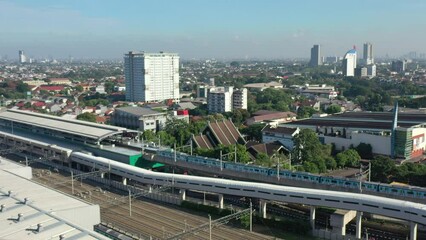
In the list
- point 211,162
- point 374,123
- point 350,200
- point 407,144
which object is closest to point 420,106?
point 374,123

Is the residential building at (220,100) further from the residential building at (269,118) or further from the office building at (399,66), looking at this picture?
the office building at (399,66)

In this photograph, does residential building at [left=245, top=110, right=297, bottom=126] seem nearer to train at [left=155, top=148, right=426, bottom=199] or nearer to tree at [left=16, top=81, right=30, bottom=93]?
train at [left=155, top=148, right=426, bottom=199]

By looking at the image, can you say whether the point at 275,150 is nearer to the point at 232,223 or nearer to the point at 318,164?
the point at 318,164

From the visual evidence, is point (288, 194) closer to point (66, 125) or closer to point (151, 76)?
point (66, 125)

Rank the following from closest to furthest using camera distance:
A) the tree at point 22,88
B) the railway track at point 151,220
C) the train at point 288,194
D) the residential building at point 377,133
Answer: the train at point 288,194 < the railway track at point 151,220 < the residential building at point 377,133 < the tree at point 22,88

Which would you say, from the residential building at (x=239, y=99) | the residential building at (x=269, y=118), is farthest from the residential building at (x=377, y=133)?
the residential building at (x=239, y=99)

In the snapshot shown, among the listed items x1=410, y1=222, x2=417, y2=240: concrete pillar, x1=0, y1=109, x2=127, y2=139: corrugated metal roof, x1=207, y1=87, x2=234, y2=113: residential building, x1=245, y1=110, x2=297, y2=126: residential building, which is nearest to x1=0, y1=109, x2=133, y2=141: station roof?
x1=0, y1=109, x2=127, y2=139: corrugated metal roof

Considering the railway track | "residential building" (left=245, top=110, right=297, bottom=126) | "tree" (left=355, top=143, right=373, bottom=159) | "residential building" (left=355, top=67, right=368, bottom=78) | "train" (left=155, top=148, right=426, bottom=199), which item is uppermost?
"residential building" (left=355, top=67, right=368, bottom=78)
